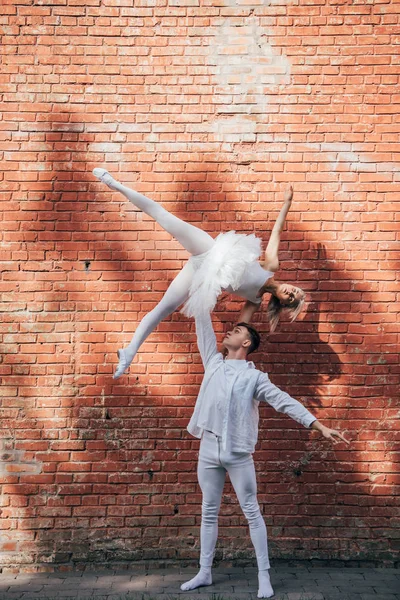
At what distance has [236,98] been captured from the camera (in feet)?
18.4

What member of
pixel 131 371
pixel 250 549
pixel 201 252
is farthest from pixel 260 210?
pixel 250 549

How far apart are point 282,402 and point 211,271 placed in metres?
0.99

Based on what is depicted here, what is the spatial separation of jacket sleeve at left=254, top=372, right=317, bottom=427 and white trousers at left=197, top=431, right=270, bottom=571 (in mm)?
399

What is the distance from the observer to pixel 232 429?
15.6 feet

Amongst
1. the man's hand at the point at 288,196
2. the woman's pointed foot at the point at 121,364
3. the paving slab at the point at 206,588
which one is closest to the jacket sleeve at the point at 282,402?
the woman's pointed foot at the point at 121,364

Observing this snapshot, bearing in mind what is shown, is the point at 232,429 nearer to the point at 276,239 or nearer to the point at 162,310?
the point at 162,310

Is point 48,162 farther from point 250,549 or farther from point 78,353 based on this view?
point 250,549

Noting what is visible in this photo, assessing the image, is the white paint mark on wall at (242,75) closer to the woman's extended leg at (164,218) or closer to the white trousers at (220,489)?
the woman's extended leg at (164,218)

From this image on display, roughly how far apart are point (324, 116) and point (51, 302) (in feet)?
8.54

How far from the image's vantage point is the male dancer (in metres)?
4.71

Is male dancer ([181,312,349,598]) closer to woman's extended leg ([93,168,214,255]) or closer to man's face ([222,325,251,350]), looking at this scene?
man's face ([222,325,251,350])

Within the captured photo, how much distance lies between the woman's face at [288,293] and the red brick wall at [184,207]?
1.93 feet

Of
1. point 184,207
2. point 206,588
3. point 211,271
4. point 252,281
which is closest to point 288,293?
point 252,281

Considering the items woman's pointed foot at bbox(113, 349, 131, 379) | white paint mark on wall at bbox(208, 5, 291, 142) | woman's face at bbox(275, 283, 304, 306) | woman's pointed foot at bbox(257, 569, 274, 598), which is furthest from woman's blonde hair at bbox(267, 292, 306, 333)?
woman's pointed foot at bbox(257, 569, 274, 598)
